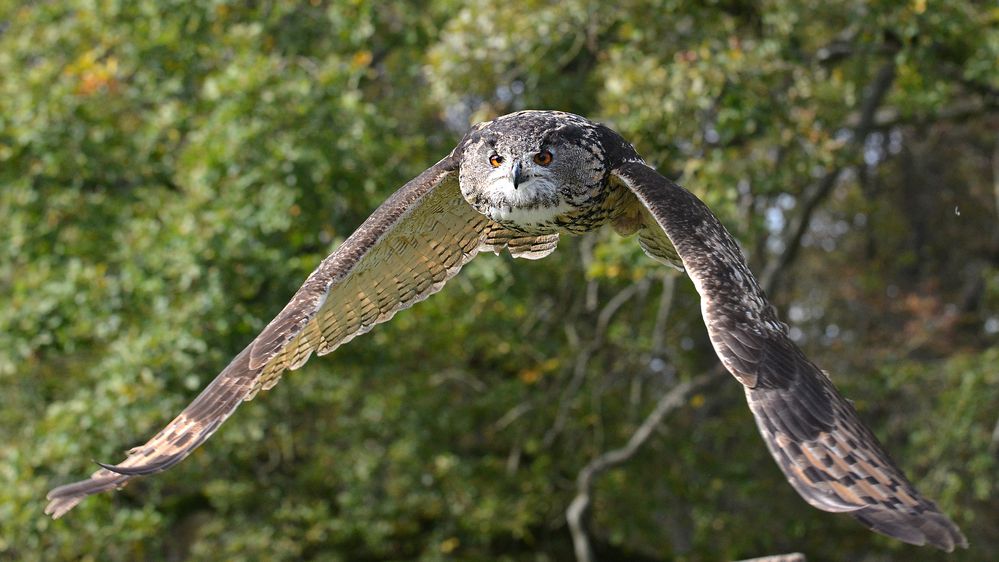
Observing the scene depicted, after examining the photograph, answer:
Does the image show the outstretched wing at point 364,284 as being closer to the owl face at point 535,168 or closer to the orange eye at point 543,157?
the owl face at point 535,168

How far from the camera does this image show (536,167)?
15.6 ft

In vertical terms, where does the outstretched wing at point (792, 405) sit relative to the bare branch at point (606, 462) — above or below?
above

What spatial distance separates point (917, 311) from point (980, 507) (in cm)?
237

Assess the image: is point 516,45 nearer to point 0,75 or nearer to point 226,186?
point 226,186

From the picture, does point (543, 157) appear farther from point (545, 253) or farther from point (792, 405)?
point (792, 405)

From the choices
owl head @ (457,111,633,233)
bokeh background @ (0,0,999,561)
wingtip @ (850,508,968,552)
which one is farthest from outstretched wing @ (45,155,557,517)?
bokeh background @ (0,0,999,561)

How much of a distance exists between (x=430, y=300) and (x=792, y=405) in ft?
21.5

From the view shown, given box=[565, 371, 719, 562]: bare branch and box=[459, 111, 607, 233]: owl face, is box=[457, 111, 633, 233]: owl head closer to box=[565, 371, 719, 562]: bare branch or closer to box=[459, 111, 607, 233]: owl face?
box=[459, 111, 607, 233]: owl face

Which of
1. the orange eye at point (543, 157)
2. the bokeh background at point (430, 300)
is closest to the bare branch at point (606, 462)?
the bokeh background at point (430, 300)

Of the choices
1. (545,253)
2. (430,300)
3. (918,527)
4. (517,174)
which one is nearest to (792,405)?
(918,527)

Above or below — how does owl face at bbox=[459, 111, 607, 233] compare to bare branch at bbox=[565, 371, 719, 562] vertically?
above

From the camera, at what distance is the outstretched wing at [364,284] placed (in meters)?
4.37

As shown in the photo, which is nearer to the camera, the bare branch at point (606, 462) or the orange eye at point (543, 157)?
the orange eye at point (543, 157)

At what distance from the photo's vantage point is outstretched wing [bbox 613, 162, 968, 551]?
3.27m
